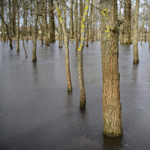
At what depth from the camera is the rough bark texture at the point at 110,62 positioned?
525 cm

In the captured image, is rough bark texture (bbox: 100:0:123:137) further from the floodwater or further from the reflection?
the floodwater

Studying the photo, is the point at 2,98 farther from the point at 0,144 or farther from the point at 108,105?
the point at 108,105

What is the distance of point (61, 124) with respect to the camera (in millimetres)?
6938

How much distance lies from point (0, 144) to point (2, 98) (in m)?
4.06

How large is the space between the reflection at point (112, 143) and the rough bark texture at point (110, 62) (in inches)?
8.4

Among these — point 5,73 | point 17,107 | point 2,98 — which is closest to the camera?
point 17,107

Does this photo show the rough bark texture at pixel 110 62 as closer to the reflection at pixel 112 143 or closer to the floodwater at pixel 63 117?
the reflection at pixel 112 143

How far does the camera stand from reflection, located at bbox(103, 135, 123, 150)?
5.58 meters

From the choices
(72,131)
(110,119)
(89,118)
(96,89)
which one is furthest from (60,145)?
(96,89)

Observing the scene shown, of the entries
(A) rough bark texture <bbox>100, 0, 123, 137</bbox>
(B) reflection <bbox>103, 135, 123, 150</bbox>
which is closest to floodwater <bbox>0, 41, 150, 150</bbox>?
(B) reflection <bbox>103, 135, 123, 150</bbox>

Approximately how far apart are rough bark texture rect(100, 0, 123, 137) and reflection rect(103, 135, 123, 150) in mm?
212

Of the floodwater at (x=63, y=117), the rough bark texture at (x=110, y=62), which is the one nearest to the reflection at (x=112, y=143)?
the floodwater at (x=63, y=117)

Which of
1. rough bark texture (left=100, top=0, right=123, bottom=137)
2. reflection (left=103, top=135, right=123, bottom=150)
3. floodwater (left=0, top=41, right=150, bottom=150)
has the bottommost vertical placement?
reflection (left=103, top=135, right=123, bottom=150)

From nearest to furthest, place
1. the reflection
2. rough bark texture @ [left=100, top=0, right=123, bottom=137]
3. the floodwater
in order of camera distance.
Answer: rough bark texture @ [left=100, top=0, right=123, bottom=137], the reflection, the floodwater
